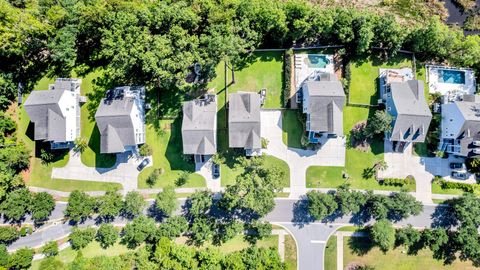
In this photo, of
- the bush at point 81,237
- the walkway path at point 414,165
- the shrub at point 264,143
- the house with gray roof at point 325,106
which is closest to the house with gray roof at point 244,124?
the shrub at point 264,143

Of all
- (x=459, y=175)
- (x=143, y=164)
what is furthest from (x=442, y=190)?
(x=143, y=164)

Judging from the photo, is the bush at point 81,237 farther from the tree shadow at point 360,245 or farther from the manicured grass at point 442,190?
the manicured grass at point 442,190

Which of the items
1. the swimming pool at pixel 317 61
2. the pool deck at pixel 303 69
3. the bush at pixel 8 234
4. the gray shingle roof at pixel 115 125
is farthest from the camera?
the swimming pool at pixel 317 61

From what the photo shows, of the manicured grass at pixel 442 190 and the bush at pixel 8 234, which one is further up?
the manicured grass at pixel 442 190

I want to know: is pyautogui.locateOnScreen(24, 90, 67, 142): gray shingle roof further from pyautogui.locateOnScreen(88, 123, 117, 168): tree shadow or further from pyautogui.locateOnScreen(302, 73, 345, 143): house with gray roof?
pyautogui.locateOnScreen(302, 73, 345, 143): house with gray roof

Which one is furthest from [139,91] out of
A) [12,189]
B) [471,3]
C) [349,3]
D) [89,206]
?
[471,3]
